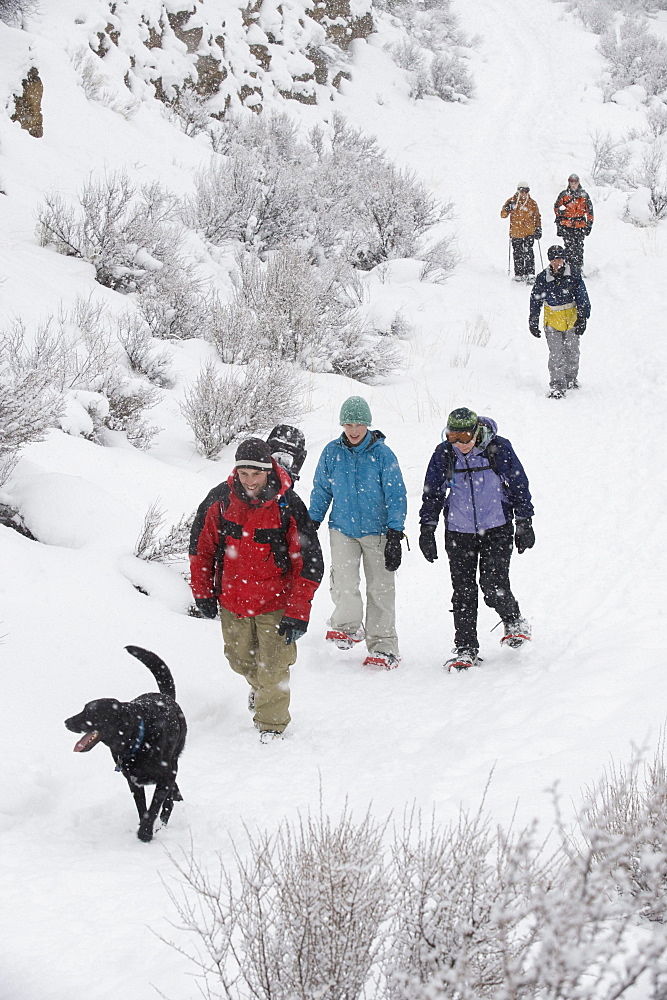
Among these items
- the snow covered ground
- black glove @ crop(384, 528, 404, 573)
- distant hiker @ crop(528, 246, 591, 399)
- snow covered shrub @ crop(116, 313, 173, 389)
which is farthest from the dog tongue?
distant hiker @ crop(528, 246, 591, 399)

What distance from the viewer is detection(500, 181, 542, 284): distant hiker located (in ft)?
45.8

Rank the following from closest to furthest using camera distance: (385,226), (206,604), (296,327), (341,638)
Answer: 1. (206,604)
2. (341,638)
3. (296,327)
4. (385,226)

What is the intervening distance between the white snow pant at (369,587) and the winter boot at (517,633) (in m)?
0.79

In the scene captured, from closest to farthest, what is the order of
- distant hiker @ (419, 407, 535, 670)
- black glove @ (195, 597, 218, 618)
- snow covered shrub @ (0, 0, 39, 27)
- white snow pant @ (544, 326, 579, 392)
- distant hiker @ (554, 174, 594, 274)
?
black glove @ (195, 597, 218, 618), distant hiker @ (419, 407, 535, 670), white snow pant @ (544, 326, 579, 392), snow covered shrub @ (0, 0, 39, 27), distant hiker @ (554, 174, 594, 274)

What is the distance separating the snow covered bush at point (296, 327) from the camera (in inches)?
372

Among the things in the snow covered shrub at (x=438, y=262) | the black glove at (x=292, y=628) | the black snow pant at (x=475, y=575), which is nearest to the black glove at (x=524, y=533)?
the black snow pant at (x=475, y=575)

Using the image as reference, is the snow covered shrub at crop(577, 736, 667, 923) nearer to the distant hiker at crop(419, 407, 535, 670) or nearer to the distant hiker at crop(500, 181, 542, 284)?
the distant hiker at crop(419, 407, 535, 670)

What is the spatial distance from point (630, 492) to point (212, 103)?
14542mm

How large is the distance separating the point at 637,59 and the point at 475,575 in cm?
2858

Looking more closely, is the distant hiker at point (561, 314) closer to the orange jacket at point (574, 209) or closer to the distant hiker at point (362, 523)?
the orange jacket at point (574, 209)

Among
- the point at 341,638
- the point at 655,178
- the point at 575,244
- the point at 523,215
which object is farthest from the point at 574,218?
the point at 341,638

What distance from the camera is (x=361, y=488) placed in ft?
17.2

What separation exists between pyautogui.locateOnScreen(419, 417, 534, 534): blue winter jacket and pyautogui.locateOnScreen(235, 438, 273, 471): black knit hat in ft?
5.02

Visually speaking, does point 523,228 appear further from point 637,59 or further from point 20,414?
point 637,59
